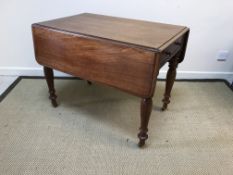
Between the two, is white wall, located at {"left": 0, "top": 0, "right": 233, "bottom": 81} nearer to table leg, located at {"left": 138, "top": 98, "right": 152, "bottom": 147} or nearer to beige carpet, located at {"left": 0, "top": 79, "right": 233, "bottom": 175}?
beige carpet, located at {"left": 0, "top": 79, "right": 233, "bottom": 175}

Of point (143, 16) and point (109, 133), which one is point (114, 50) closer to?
point (109, 133)

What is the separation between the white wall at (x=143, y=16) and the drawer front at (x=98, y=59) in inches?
25.1

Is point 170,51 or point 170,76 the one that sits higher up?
point 170,51

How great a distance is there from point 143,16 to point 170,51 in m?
0.78

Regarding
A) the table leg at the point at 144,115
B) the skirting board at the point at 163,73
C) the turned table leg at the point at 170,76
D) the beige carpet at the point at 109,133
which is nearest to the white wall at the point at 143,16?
the skirting board at the point at 163,73

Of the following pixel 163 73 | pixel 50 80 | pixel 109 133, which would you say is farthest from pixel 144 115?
pixel 163 73

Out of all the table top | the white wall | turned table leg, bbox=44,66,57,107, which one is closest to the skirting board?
the white wall

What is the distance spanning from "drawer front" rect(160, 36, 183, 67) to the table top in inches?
1.8

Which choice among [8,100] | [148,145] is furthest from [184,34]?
[8,100]

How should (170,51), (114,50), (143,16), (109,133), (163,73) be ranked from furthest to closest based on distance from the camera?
(163,73)
(143,16)
(109,133)
(170,51)
(114,50)

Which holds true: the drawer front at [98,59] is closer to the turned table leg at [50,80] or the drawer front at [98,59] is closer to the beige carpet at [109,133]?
the turned table leg at [50,80]

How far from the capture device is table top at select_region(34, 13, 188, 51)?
3.57ft

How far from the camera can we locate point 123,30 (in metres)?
1.27

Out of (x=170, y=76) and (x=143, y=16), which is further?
(x=143, y=16)
